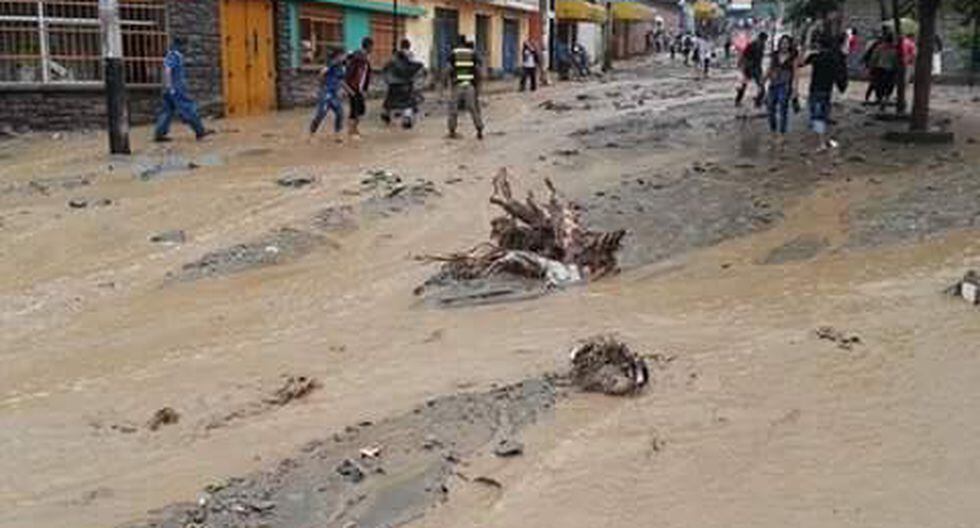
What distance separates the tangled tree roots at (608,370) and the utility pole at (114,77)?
10151 mm

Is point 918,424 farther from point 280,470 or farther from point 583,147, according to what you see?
point 583,147

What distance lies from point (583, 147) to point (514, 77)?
21.8 m

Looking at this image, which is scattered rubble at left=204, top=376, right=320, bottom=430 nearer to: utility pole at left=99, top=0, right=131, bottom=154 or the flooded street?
the flooded street

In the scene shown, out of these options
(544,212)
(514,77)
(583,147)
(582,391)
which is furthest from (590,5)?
(582,391)

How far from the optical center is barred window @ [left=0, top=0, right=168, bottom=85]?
17.2 meters

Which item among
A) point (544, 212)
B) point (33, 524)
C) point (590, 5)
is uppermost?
point (590, 5)

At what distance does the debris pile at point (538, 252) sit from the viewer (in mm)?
8508

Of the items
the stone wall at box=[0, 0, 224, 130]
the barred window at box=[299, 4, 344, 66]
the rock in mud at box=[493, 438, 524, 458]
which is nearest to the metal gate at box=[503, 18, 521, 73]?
the barred window at box=[299, 4, 344, 66]

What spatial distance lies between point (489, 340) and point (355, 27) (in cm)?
1919

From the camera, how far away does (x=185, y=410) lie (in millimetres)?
5992

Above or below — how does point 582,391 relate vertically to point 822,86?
below

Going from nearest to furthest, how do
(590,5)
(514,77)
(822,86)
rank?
(822,86), (514,77), (590,5)

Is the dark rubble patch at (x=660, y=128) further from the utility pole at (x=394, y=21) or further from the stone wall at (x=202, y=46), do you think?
the utility pole at (x=394, y=21)

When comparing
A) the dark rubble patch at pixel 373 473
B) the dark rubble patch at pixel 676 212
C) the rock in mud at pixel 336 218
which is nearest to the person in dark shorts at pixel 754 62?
the dark rubble patch at pixel 676 212
